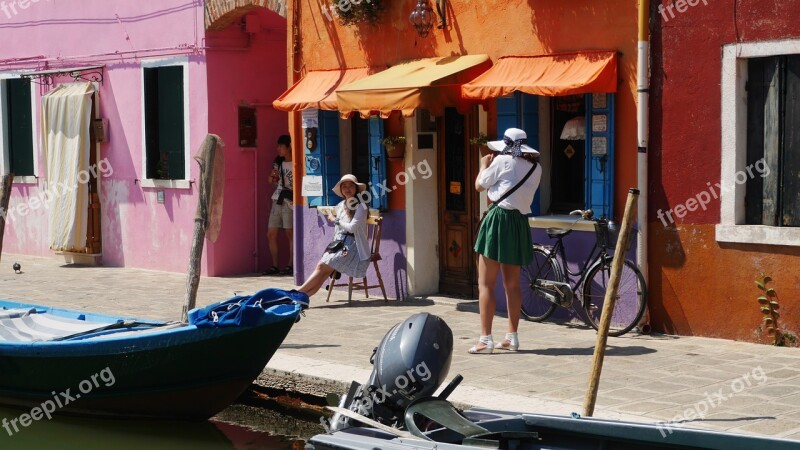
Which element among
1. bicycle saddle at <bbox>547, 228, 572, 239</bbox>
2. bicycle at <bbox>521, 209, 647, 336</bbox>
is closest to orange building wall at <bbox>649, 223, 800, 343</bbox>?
bicycle at <bbox>521, 209, 647, 336</bbox>

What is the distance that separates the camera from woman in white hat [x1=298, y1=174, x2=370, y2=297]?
525 inches

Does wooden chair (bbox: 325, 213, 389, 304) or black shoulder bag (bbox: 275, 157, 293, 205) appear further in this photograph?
black shoulder bag (bbox: 275, 157, 293, 205)

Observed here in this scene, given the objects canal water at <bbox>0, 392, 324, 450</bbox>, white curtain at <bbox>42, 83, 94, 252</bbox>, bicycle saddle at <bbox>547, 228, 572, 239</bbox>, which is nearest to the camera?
canal water at <bbox>0, 392, 324, 450</bbox>

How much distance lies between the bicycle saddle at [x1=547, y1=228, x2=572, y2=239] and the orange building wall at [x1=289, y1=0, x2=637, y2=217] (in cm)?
54

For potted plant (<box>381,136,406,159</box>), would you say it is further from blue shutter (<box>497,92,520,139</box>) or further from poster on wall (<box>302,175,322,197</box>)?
blue shutter (<box>497,92,520,139</box>)

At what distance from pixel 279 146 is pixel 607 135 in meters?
6.04

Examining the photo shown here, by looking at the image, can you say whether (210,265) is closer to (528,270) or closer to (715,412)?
(528,270)

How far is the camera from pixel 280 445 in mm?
9641

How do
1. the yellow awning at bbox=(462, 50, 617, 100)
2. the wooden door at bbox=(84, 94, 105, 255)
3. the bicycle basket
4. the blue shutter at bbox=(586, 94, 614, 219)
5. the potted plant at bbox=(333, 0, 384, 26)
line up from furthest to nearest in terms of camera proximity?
the wooden door at bbox=(84, 94, 105, 255) → the potted plant at bbox=(333, 0, 384, 26) → the blue shutter at bbox=(586, 94, 614, 219) → the bicycle basket → the yellow awning at bbox=(462, 50, 617, 100)

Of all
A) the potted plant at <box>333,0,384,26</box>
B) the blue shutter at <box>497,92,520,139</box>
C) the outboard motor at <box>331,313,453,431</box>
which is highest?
the potted plant at <box>333,0,384,26</box>

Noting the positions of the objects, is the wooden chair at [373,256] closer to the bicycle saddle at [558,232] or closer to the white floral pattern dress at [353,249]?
the white floral pattern dress at [353,249]

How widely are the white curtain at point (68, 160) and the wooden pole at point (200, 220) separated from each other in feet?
21.6

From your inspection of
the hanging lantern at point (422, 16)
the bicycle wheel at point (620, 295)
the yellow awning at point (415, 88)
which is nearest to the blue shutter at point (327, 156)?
the yellow awning at point (415, 88)

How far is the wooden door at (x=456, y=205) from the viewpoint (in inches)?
534
